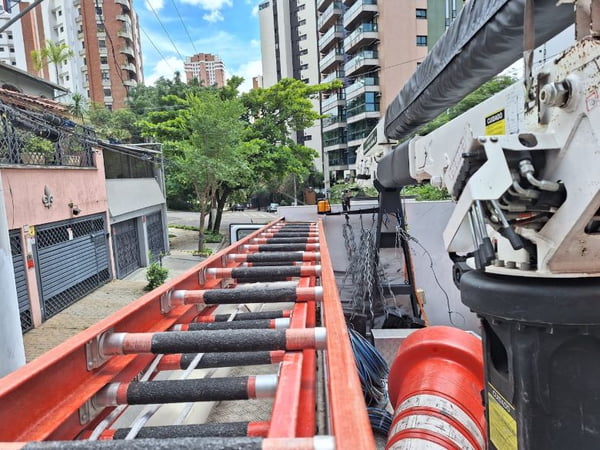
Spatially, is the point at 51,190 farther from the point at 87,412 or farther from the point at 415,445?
the point at 415,445

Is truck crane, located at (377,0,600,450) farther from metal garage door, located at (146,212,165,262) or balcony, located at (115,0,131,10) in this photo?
balcony, located at (115,0,131,10)

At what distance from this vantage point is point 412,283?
6.90m

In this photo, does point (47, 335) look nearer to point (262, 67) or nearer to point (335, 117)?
point (335, 117)

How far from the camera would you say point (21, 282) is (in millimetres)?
7938

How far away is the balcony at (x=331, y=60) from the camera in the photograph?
129 ft

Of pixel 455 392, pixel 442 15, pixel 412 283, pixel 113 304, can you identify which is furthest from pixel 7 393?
pixel 442 15

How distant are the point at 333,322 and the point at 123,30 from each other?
6200 cm

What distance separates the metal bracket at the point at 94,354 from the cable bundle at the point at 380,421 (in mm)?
2964

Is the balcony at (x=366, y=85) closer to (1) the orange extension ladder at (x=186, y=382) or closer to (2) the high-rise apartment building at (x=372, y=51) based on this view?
(2) the high-rise apartment building at (x=372, y=51)

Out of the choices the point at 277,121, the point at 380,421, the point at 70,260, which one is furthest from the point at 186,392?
the point at 277,121

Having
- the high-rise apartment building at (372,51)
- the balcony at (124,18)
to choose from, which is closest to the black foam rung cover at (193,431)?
the high-rise apartment building at (372,51)

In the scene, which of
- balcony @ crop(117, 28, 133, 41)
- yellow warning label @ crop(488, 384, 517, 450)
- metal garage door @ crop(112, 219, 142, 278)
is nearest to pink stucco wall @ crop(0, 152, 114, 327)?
metal garage door @ crop(112, 219, 142, 278)

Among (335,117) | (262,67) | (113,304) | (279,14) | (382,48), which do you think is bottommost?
(113,304)

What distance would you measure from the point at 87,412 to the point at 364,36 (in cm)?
3577
